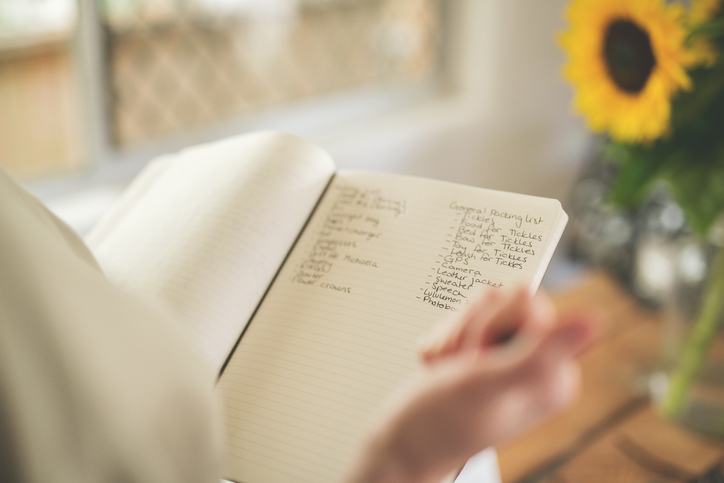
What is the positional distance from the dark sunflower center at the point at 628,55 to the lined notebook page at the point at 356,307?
A: 325 mm

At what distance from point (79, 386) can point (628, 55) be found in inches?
27.3

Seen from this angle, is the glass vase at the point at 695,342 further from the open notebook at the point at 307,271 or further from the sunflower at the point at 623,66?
the open notebook at the point at 307,271

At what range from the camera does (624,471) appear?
851 millimetres

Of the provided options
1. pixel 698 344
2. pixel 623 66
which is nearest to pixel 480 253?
pixel 623 66

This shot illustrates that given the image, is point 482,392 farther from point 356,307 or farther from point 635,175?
point 635,175

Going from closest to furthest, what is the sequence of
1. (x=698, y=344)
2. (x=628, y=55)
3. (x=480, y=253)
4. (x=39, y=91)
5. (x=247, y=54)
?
(x=480, y=253), (x=628, y=55), (x=698, y=344), (x=39, y=91), (x=247, y=54)

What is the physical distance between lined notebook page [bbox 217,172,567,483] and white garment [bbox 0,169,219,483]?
0.49 ft

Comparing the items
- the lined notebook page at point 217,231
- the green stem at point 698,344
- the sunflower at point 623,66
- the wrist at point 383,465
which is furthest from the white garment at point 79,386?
the green stem at point 698,344

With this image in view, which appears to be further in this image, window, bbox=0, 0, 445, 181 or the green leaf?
window, bbox=0, 0, 445, 181

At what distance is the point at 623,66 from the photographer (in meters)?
0.74

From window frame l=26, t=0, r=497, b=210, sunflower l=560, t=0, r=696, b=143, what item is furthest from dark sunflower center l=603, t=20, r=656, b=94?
window frame l=26, t=0, r=497, b=210

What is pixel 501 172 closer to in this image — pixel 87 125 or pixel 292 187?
pixel 87 125

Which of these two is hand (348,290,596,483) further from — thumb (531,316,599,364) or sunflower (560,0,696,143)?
sunflower (560,0,696,143)

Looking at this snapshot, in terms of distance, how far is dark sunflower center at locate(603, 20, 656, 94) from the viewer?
721 millimetres
